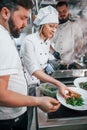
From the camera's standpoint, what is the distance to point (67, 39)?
4.28 feet

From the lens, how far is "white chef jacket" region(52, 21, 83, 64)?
128cm

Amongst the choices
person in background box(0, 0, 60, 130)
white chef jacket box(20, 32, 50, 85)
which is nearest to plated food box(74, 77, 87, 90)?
white chef jacket box(20, 32, 50, 85)

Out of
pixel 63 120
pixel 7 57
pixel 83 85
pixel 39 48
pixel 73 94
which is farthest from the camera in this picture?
pixel 39 48

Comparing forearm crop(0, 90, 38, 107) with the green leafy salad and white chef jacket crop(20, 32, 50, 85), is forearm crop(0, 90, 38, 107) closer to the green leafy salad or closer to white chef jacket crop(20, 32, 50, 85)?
the green leafy salad

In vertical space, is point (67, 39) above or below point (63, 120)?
above

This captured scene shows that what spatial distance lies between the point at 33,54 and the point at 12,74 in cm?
56

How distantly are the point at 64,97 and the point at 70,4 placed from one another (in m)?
0.59

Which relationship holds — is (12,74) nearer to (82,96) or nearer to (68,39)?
(82,96)

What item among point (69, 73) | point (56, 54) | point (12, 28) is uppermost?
point (12, 28)

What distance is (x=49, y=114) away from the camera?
3.02ft

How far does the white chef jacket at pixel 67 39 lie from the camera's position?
4.20 ft

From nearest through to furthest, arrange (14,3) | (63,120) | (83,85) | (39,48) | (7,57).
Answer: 1. (7,57)
2. (14,3)
3. (63,120)
4. (83,85)
5. (39,48)

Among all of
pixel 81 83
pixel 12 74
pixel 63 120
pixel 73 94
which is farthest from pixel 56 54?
pixel 12 74

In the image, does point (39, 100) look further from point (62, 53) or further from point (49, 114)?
point (62, 53)
